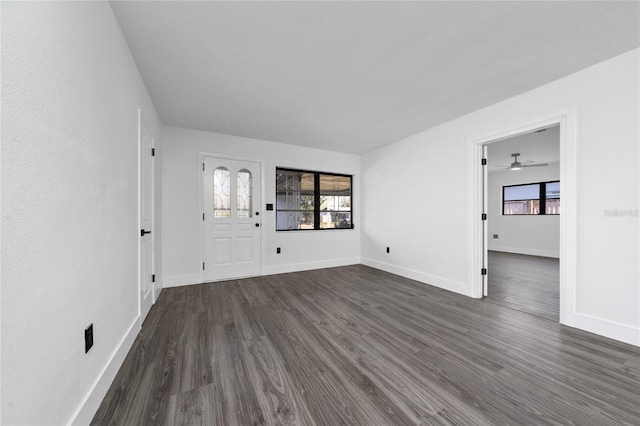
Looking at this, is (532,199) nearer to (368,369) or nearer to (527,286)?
(527,286)

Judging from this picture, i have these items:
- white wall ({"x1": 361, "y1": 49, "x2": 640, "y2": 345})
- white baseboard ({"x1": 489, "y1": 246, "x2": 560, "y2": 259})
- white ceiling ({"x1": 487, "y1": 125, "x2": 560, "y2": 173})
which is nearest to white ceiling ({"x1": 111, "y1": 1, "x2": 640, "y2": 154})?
white wall ({"x1": 361, "y1": 49, "x2": 640, "y2": 345})

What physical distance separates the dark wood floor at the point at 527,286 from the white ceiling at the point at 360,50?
2428mm

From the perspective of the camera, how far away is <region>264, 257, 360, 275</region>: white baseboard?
173 inches

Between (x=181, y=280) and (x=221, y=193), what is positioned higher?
(x=221, y=193)

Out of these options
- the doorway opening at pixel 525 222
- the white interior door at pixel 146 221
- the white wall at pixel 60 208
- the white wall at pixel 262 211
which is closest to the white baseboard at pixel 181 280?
the white wall at pixel 262 211

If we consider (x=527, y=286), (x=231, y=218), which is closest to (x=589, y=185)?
(x=527, y=286)

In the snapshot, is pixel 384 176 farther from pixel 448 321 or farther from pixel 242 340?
pixel 242 340

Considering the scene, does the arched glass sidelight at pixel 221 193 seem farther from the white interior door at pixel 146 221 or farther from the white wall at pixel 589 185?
the white wall at pixel 589 185

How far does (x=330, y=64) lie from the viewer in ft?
7.18

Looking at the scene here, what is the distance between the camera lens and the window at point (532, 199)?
21.1 ft

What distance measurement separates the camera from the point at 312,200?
492cm

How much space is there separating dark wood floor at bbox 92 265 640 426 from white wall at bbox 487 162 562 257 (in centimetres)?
521

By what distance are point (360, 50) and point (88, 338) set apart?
2.62m

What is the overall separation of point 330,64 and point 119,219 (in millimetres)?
2105
